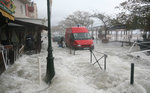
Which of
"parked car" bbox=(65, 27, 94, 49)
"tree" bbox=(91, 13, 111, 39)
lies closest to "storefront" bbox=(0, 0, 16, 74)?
"parked car" bbox=(65, 27, 94, 49)

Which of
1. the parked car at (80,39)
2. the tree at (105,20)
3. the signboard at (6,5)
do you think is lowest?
the parked car at (80,39)

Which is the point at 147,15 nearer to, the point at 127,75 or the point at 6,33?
the point at 127,75

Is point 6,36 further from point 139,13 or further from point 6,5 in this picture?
point 139,13

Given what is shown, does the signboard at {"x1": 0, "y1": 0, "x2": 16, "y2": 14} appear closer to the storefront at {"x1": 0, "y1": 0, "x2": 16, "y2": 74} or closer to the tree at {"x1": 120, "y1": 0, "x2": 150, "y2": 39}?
the storefront at {"x1": 0, "y1": 0, "x2": 16, "y2": 74}

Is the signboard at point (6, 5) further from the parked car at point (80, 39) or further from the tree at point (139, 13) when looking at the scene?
the tree at point (139, 13)

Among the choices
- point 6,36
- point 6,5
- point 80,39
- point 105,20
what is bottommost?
point 80,39

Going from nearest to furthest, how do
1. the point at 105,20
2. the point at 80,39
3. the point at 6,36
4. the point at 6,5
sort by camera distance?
the point at 6,5
the point at 6,36
the point at 80,39
the point at 105,20

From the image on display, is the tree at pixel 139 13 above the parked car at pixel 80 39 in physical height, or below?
above

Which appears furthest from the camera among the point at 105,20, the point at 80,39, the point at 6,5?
the point at 105,20

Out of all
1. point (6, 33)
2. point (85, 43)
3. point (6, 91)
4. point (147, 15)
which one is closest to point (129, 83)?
point (6, 91)

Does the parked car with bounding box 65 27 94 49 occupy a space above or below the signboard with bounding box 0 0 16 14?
below

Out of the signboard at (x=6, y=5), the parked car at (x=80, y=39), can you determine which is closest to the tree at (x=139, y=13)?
the parked car at (x=80, y=39)

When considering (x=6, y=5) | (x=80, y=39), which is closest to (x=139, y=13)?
(x=80, y=39)

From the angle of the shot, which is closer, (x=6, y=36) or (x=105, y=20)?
(x=6, y=36)
